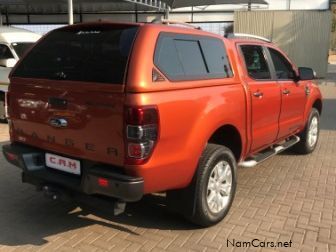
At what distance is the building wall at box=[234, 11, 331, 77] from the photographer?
22.6m

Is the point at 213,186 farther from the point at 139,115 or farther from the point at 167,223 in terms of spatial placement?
the point at 139,115

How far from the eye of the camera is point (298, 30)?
22828 mm

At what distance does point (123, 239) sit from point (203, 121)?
50.0 inches

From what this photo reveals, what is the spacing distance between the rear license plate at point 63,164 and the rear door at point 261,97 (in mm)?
2016

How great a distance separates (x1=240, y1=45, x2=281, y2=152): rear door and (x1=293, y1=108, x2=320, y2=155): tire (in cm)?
149

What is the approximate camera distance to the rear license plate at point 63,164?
A: 3.85 m

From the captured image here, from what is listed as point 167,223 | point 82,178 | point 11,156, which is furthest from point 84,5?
point 82,178

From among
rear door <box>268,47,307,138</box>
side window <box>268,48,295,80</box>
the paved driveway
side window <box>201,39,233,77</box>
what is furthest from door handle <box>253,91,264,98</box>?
the paved driveway

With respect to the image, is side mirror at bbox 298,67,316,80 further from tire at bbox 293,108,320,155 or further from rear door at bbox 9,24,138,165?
rear door at bbox 9,24,138,165

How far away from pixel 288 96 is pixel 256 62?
0.82 m

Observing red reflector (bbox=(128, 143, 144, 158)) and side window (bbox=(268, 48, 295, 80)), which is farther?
side window (bbox=(268, 48, 295, 80))

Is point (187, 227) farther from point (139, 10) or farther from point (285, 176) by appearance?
point (139, 10)

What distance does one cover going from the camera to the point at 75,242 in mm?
3990

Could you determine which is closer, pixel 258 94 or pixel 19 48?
pixel 258 94
